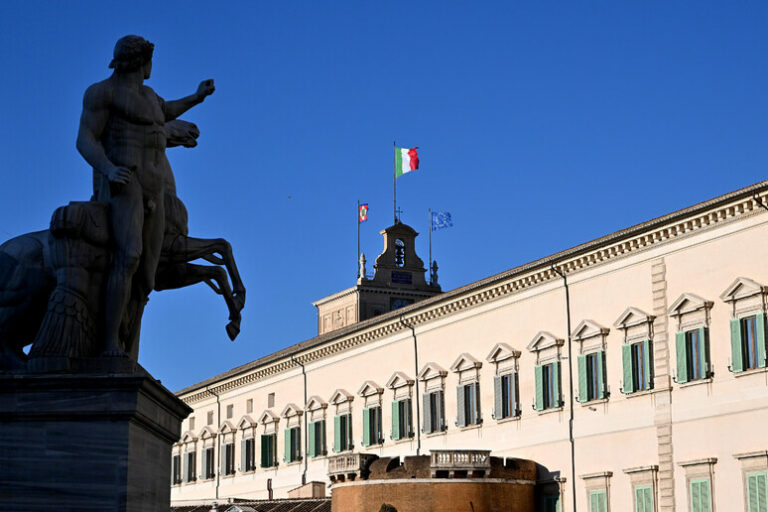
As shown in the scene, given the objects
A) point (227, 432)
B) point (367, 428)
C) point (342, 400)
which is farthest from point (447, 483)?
point (227, 432)

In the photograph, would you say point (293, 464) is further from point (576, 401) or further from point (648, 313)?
point (648, 313)

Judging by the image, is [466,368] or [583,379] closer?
[583,379]

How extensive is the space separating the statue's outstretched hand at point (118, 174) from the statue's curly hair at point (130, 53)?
813 millimetres

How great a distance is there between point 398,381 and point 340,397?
17.2 feet


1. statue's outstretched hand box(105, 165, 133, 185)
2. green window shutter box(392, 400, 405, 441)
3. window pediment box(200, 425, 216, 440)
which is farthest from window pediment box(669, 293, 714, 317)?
window pediment box(200, 425, 216, 440)

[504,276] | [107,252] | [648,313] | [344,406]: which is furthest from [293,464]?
[107,252]

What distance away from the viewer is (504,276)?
150 ft

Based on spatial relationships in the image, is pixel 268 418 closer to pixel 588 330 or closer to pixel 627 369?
pixel 588 330

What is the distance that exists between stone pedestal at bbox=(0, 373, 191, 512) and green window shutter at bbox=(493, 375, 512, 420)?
121 ft

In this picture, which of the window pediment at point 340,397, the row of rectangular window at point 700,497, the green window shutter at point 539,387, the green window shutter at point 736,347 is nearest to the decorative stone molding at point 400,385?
the window pediment at point 340,397

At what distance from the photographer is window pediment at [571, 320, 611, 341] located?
40.9m

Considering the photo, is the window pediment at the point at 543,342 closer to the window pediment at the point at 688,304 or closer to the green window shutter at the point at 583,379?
the green window shutter at the point at 583,379

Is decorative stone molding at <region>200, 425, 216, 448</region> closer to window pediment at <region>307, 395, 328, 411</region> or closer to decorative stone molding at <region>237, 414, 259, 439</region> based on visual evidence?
decorative stone molding at <region>237, 414, 259, 439</region>

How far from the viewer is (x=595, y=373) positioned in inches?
1634
